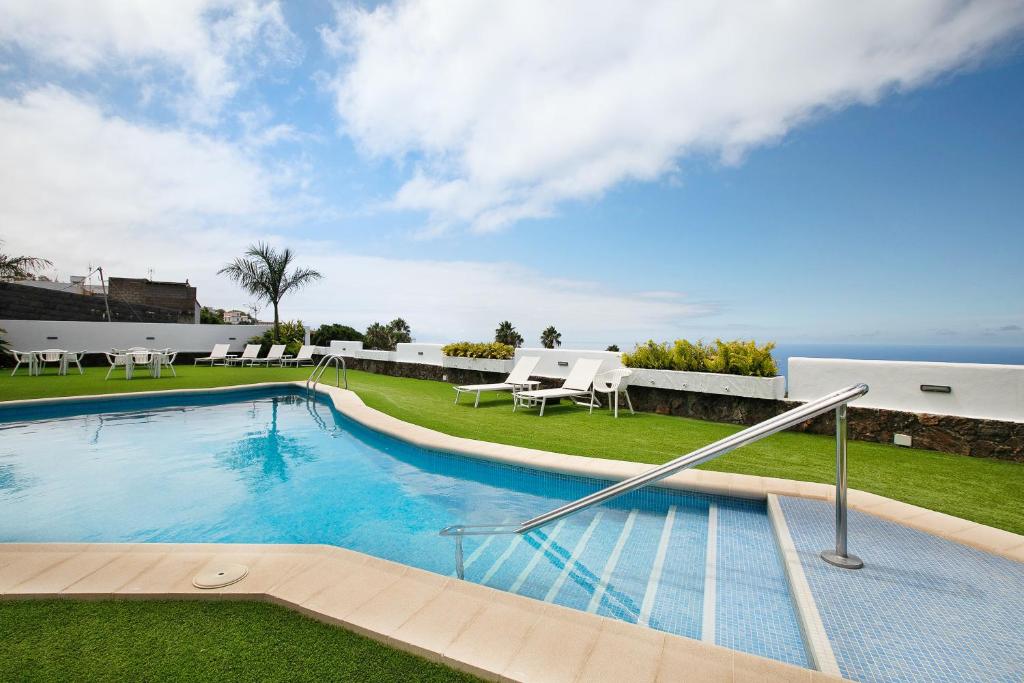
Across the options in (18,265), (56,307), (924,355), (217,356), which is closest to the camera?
(217,356)

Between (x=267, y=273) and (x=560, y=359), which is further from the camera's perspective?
(x=267, y=273)

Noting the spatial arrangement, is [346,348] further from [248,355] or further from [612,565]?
[612,565]

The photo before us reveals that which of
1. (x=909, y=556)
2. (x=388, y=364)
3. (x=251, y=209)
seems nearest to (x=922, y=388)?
(x=909, y=556)

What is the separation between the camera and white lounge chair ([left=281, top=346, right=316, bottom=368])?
744 inches

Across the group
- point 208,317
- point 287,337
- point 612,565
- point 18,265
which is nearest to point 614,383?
point 612,565

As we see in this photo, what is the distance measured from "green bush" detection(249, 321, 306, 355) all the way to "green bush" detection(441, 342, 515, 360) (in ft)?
33.4

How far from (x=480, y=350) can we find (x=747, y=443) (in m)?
10.6

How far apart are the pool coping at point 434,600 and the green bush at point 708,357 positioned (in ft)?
13.6

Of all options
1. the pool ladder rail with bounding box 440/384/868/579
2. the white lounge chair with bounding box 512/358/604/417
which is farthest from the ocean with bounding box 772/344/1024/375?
the pool ladder rail with bounding box 440/384/868/579

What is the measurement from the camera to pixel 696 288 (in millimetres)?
24859

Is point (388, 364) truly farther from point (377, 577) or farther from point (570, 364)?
point (377, 577)

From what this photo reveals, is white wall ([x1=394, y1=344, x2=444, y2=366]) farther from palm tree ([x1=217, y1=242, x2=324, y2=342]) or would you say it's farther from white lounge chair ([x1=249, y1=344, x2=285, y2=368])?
palm tree ([x1=217, y1=242, x2=324, y2=342])

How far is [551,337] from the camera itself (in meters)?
22.9

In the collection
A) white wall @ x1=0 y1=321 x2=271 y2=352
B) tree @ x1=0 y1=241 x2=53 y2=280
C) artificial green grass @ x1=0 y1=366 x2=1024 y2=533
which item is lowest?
artificial green grass @ x1=0 y1=366 x2=1024 y2=533
